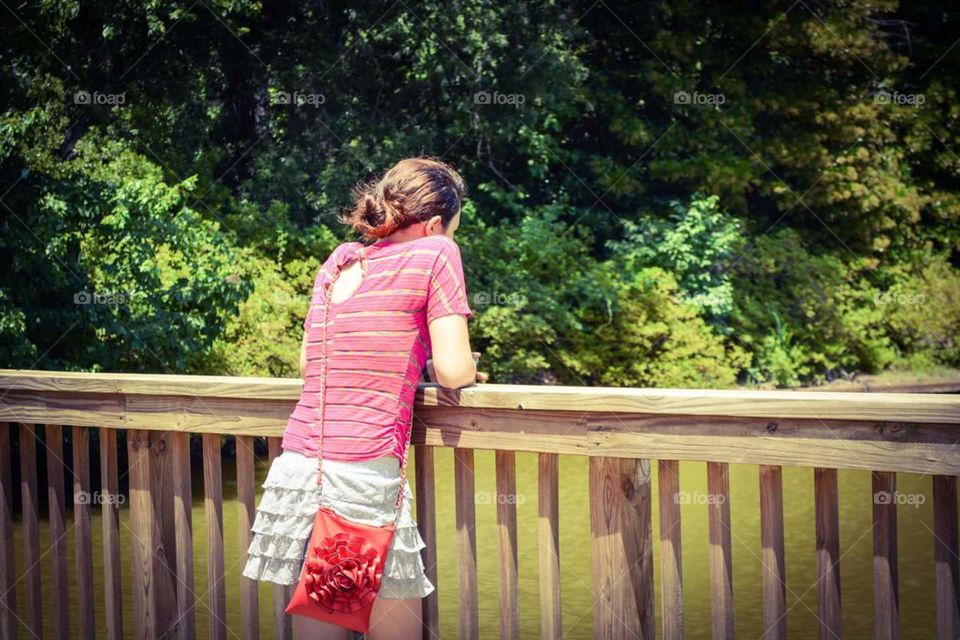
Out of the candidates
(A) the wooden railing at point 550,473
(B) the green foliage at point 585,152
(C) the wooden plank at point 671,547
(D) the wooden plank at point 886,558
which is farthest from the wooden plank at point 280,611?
(B) the green foliage at point 585,152

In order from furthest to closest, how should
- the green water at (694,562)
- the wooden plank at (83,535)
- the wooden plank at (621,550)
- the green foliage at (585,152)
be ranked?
the green foliage at (585,152)
the green water at (694,562)
the wooden plank at (83,535)
the wooden plank at (621,550)

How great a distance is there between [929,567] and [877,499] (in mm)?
4381

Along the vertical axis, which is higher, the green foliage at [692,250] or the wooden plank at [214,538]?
the green foliage at [692,250]

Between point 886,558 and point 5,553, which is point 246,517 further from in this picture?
point 886,558

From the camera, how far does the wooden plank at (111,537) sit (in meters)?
2.92

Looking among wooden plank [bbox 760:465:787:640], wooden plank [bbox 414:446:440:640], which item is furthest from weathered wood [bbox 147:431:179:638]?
wooden plank [bbox 760:465:787:640]

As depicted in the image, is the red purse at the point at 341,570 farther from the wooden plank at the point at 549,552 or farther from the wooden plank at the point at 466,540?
the wooden plank at the point at 549,552

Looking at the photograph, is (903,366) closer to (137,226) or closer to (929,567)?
(929,567)

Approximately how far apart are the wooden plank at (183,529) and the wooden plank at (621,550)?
3.81ft

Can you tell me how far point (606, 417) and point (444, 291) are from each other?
46cm

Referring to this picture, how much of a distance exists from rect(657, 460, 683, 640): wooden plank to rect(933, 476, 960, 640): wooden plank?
0.53 meters

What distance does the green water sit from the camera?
202 inches

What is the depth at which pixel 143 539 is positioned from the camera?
292 centimetres

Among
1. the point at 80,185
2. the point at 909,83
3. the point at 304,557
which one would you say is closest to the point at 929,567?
the point at 304,557
